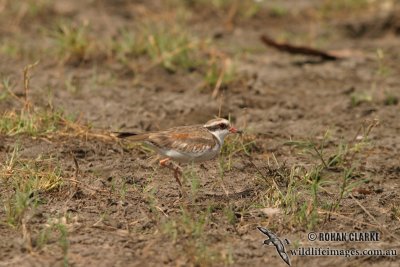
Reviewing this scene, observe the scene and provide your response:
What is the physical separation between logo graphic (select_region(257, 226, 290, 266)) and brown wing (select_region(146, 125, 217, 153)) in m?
1.22

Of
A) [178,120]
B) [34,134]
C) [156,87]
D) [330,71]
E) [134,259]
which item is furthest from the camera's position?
[330,71]

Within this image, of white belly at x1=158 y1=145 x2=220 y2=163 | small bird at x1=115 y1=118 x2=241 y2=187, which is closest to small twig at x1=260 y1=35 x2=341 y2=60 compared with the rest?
small bird at x1=115 y1=118 x2=241 y2=187

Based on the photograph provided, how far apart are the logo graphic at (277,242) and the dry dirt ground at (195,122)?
46 mm

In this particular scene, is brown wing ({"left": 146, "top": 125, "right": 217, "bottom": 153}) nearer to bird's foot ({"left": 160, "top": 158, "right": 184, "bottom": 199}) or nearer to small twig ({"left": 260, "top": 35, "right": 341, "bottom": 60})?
bird's foot ({"left": 160, "top": 158, "right": 184, "bottom": 199})

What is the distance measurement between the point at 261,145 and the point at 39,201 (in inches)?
105

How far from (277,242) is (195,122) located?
3321mm

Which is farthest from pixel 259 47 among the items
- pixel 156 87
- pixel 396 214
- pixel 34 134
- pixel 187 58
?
pixel 396 214

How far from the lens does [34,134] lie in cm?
839

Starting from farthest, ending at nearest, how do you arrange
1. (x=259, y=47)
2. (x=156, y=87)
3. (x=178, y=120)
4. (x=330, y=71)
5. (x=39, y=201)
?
(x=259, y=47) → (x=330, y=71) → (x=156, y=87) → (x=178, y=120) → (x=39, y=201)

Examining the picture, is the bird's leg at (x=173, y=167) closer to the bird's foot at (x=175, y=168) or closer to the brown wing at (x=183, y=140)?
the bird's foot at (x=175, y=168)

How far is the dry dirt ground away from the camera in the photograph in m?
6.39

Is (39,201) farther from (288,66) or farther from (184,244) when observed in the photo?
(288,66)

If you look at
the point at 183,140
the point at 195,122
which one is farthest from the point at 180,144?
the point at 195,122

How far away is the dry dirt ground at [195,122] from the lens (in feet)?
21.0
